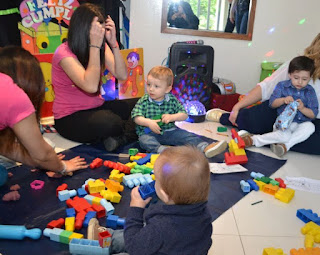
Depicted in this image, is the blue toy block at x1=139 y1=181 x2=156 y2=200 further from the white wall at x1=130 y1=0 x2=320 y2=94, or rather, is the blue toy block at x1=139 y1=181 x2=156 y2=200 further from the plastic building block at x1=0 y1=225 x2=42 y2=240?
the white wall at x1=130 y1=0 x2=320 y2=94

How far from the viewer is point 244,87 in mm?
3400

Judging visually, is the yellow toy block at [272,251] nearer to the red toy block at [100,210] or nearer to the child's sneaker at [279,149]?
the red toy block at [100,210]

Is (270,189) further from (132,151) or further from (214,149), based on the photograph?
(132,151)

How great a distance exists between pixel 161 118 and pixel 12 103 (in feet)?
3.30

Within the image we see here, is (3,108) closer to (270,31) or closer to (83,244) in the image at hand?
(83,244)

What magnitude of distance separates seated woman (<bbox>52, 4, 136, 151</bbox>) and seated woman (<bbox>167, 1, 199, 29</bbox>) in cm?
115

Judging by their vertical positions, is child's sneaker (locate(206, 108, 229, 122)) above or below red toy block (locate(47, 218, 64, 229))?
above

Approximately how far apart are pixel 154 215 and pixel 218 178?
2.71 ft

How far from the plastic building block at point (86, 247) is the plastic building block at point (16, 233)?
15cm

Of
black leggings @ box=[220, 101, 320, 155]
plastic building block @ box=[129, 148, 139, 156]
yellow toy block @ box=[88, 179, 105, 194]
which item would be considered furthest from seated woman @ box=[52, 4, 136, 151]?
black leggings @ box=[220, 101, 320, 155]

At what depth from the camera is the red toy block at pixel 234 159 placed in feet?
5.89

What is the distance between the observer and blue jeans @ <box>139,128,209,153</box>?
1.91m

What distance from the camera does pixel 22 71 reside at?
1.17 m

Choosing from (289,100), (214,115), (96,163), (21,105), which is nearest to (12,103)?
(21,105)
